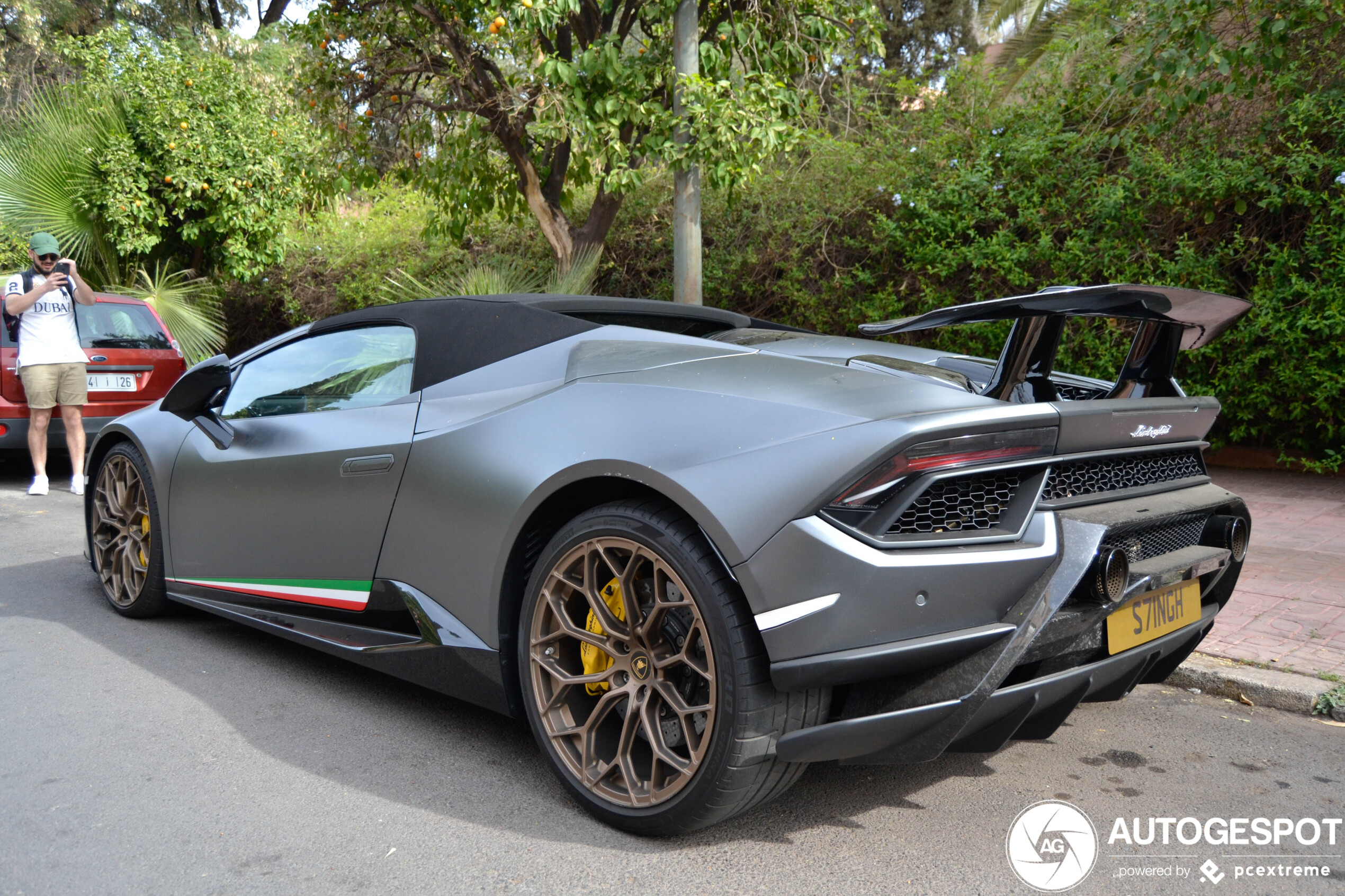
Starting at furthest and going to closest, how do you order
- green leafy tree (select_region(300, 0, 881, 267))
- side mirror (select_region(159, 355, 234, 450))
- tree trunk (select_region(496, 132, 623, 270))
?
tree trunk (select_region(496, 132, 623, 270)), green leafy tree (select_region(300, 0, 881, 267)), side mirror (select_region(159, 355, 234, 450))

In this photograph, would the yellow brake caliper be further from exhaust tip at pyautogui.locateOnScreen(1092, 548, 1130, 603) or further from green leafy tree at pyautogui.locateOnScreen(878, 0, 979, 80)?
green leafy tree at pyautogui.locateOnScreen(878, 0, 979, 80)

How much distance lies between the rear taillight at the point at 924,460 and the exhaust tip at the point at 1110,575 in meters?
0.33

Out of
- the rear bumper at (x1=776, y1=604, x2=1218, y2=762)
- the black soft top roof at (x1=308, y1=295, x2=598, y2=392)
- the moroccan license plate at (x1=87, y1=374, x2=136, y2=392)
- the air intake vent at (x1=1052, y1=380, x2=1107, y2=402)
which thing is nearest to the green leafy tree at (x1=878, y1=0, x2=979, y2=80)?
the moroccan license plate at (x1=87, y1=374, x2=136, y2=392)

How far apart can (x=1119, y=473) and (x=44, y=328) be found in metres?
7.86

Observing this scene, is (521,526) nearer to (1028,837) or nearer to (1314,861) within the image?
(1028,837)

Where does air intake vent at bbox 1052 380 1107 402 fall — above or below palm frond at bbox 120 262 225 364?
above

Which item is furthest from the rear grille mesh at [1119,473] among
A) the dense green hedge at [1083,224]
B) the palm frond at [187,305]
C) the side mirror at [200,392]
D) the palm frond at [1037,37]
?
the palm frond at [1037,37]

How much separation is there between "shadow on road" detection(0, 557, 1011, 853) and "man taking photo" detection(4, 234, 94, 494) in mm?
3943

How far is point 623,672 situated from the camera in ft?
8.36

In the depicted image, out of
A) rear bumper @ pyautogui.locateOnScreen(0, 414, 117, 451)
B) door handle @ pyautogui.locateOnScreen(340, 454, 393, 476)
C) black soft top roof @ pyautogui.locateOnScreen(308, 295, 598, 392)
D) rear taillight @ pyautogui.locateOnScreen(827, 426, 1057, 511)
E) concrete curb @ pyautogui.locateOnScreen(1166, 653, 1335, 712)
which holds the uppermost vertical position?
black soft top roof @ pyautogui.locateOnScreen(308, 295, 598, 392)

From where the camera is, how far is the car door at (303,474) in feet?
10.4

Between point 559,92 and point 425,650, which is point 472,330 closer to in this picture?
point 425,650

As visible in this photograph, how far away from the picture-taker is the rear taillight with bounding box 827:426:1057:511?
217 cm

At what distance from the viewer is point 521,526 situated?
269 cm
